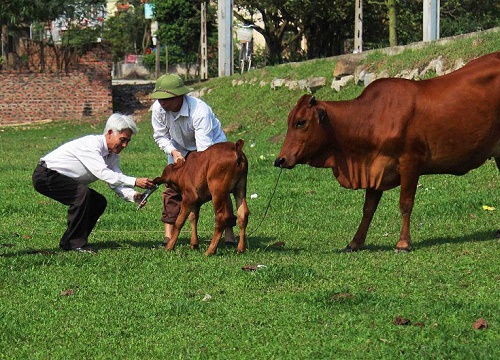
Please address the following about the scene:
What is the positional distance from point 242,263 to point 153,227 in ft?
11.2

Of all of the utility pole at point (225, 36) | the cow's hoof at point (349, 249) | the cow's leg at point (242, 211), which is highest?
the utility pole at point (225, 36)

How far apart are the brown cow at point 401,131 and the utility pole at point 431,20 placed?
13527 millimetres

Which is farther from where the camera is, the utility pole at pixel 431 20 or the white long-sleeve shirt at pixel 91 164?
the utility pole at pixel 431 20

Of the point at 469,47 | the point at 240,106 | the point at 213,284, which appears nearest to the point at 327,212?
the point at 213,284

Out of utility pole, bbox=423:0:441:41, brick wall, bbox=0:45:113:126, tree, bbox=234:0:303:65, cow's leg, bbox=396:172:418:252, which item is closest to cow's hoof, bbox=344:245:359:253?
cow's leg, bbox=396:172:418:252

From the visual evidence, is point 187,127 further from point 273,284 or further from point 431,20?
point 431,20

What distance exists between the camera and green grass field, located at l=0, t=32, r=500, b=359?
6543 mm

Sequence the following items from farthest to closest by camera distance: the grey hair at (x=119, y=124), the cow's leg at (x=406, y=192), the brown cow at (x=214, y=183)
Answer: the grey hair at (x=119, y=124) < the cow's leg at (x=406, y=192) < the brown cow at (x=214, y=183)

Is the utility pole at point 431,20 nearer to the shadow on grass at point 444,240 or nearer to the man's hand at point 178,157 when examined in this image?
the shadow on grass at point 444,240

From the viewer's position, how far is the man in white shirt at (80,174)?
32.8ft

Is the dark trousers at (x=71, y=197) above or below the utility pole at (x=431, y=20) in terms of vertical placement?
below

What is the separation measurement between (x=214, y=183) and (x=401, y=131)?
1750 millimetres

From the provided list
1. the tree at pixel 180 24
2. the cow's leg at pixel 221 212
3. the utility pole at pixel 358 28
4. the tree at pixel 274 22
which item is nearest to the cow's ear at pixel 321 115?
the cow's leg at pixel 221 212

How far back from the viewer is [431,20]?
23.3 meters
